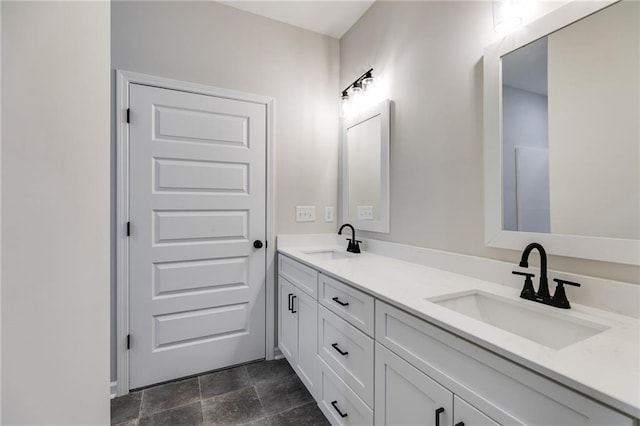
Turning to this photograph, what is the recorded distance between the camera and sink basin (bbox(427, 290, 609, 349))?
0.89 meters

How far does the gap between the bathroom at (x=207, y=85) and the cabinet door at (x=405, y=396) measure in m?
0.61

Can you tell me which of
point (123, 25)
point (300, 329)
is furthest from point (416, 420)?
point (123, 25)

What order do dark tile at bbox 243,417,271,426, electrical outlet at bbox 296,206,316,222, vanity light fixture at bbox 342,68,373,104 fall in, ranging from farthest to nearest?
electrical outlet at bbox 296,206,316,222, vanity light fixture at bbox 342,68,373,104, dark tile at bbox 243,417,271,426

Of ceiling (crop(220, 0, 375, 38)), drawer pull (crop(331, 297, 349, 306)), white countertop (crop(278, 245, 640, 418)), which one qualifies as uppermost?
ceiling (crop(220, 0, 375, 38))

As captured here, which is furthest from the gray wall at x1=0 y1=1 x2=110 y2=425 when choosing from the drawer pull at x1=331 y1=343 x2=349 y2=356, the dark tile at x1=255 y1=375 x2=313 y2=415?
the dark tile at x1=255 y1=375 x2=313 y2=415

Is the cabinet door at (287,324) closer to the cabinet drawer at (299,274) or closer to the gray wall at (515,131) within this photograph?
the cabinet drawer at (299,274)

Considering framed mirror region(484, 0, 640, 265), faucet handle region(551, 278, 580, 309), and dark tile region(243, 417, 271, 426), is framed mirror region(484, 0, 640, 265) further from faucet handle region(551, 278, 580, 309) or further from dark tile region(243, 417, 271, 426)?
dark tile region(243, 417, 271, 426)

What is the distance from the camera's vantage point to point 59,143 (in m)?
0.44

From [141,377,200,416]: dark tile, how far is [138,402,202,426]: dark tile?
A: 0.04 metres

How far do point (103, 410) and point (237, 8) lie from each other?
249 cm

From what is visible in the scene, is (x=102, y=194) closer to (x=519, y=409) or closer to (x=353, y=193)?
(x=519, y=409)

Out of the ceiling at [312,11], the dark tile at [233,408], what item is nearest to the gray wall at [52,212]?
the dark tile at [233,408]

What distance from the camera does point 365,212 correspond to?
214 centimetres

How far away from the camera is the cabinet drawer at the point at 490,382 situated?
0.57 metres
